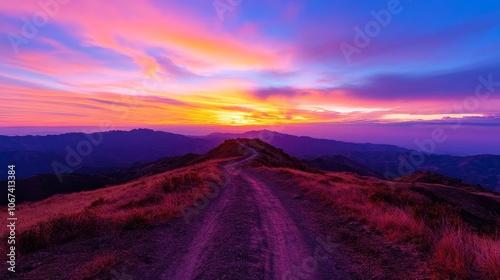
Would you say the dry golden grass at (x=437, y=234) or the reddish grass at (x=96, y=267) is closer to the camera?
the dry golden grass at (x=437, y=234)

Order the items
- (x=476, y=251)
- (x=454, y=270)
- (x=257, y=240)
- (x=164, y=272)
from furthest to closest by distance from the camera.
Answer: (x=257, y=240), (x=164, y=272), (x=476, y=251), (x=454, y=270)

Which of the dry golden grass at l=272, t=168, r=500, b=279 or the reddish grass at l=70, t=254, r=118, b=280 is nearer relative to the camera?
the dry golden grass at l=272, t=168, r=500, b=279

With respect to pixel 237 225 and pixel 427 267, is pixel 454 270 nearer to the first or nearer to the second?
pixel 427 267

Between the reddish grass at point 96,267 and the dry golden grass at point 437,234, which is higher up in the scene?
the dry golden grass at point 437,234

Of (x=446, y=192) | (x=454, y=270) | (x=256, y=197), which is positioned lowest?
(x=446, y=192)

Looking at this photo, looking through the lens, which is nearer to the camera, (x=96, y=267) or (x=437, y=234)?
(x=96, y=267)

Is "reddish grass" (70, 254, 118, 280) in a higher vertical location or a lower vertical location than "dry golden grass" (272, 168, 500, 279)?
lower

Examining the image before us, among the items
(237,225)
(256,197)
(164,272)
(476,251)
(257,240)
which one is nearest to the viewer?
(476,251)

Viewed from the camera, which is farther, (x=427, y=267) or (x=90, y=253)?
(x=90, y=253)

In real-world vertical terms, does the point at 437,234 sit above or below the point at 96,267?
above

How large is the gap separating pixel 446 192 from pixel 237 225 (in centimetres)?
3817

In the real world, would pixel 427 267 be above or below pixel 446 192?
above

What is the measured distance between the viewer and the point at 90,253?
9047 millimetres

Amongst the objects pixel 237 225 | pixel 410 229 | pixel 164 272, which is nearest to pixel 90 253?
pixel 164 272
